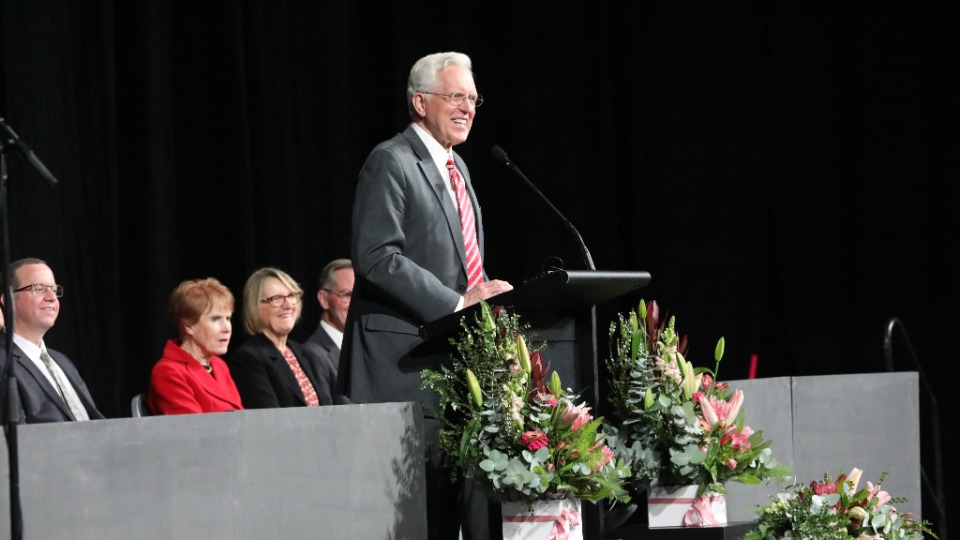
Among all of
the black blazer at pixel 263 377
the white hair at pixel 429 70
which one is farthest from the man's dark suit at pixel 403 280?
the black blazer at pixel 263 377

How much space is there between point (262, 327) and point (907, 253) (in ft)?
10.8

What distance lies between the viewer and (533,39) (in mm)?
6230

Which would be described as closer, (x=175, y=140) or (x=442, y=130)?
(x=442, y=130)

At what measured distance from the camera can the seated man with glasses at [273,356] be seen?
16.1ft

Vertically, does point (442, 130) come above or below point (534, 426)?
above

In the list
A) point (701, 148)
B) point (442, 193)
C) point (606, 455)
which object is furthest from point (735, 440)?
point (701, 148)

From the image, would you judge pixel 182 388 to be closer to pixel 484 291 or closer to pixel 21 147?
pixel 484 291

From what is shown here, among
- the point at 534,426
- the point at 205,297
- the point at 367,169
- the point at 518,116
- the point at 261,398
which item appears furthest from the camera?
the point at 518,116

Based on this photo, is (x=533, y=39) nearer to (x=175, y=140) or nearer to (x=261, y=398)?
(x=175, y=140)

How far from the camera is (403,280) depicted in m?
2.95

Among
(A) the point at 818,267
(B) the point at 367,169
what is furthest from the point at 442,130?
(A) the point at 818,267

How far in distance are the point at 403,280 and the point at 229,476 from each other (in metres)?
0.71

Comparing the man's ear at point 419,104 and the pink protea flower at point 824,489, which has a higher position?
the man's ear at point 419,104

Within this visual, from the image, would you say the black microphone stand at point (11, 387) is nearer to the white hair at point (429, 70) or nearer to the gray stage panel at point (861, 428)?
the white hair at point (429, 70)
